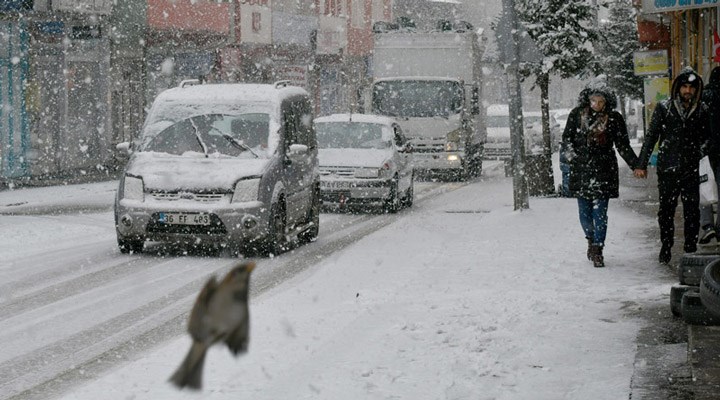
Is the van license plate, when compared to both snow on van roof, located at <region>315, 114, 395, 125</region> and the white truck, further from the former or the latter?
the white truck

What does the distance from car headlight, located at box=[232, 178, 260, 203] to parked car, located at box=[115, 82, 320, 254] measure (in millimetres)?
11

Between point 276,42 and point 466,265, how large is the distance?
37.5m

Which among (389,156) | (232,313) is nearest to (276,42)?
(389,156)

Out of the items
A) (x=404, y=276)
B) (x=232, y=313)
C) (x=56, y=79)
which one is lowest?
(x=404, y=276)


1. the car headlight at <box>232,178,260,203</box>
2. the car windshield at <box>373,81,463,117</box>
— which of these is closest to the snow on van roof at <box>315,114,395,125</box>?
the car windshield at <box>373,81,463,117</box>

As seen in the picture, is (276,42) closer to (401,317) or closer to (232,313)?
(401,317)

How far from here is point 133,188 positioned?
13.1 meters

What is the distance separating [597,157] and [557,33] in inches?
545

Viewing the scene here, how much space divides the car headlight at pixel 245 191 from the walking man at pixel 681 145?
410cm

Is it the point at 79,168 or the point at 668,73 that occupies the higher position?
the point at 668,73

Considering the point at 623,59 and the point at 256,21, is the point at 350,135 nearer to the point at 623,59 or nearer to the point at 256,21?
the point at 256,21

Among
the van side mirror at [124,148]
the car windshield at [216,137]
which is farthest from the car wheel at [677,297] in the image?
the van side mirror at [124,148]

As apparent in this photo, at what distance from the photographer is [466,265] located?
1141 cm

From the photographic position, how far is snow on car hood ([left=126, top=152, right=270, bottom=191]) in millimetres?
12781
